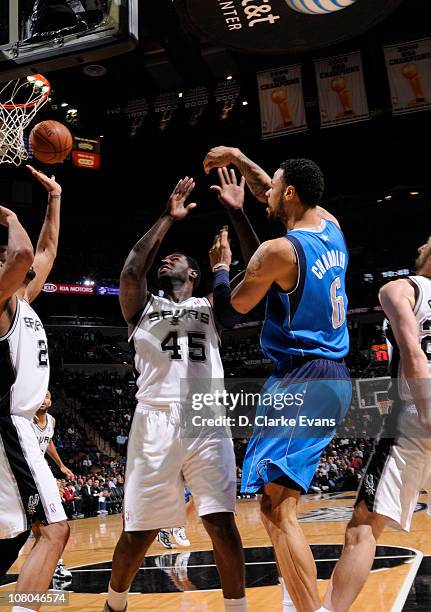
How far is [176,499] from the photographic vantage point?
144 inches

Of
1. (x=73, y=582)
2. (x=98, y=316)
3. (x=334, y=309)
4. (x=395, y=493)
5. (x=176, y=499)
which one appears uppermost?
(x=334, y=309)

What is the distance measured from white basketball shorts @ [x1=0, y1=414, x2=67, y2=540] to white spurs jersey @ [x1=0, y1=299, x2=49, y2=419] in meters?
0.11

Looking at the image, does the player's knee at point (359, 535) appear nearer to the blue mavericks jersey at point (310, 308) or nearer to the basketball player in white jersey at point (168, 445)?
the basketball player in white jersey at point (168, 445)

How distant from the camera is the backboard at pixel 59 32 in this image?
15.6ft

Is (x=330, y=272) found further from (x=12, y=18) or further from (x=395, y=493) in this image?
(x=12, y=18)

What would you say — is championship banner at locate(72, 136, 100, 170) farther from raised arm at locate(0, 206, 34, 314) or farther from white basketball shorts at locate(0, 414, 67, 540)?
white basketball shorts at locate(0, 414, 67, 540)

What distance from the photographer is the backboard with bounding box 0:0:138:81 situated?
4.75 meters

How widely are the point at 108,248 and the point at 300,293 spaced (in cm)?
2683

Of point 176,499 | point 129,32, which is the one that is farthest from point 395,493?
point 129,32

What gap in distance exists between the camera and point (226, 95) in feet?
57.5

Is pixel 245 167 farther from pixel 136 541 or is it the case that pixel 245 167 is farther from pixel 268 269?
pixel 136 541

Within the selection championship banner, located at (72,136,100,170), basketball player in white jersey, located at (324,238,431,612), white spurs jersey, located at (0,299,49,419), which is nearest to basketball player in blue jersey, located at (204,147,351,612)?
basketball player in white jersey, located at (324,238,431,612)

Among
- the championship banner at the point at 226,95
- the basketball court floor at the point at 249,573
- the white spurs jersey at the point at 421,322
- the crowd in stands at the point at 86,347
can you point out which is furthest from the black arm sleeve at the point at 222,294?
the crowd in stands at the point at 86,347

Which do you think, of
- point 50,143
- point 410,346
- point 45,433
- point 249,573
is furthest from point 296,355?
point 45,433
